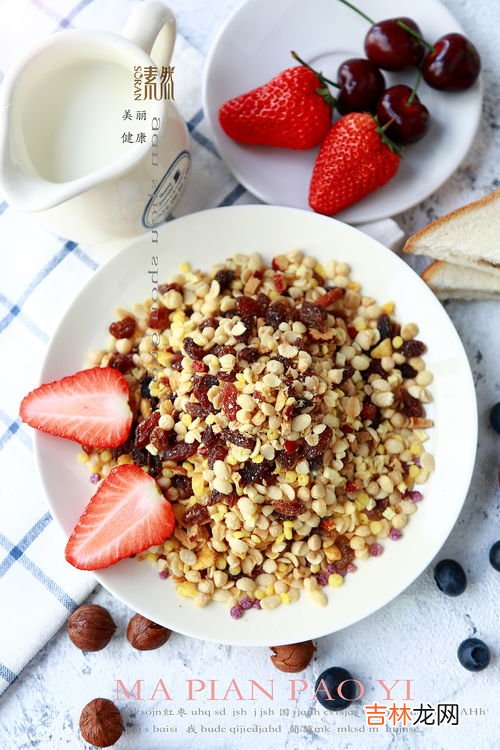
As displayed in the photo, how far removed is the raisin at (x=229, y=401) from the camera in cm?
109

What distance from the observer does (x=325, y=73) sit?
137 cm

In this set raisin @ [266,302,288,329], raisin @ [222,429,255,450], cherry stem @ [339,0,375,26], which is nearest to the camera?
raisin @ [222,429,255,450]

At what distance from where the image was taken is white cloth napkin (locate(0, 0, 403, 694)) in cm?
131

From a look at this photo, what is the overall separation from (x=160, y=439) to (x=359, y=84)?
72cm

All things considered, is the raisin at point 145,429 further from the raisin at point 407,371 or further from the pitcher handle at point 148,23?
the pitcher handle at point 148,23

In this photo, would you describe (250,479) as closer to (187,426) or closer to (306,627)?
(187,426)

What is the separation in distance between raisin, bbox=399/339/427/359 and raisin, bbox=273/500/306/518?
327 millimetres

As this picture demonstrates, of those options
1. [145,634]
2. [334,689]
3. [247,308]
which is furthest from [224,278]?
[334,689]

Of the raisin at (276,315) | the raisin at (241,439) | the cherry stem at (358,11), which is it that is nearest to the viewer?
the raisin at (241,439)

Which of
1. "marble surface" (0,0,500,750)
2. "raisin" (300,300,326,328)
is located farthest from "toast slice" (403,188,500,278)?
"marble surface" (0,0,500,750)

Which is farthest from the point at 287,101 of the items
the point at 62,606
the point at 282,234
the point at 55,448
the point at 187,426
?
the point at 62,606

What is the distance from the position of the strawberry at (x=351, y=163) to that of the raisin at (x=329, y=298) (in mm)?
164

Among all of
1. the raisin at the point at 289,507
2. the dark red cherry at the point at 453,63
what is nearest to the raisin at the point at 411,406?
the raisin at the point at 289,507

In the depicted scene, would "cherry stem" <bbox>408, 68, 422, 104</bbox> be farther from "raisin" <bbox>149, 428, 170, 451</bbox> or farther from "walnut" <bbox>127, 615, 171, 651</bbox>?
"walnut" <bbox>127, 615, 171, 651</bbox>
